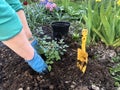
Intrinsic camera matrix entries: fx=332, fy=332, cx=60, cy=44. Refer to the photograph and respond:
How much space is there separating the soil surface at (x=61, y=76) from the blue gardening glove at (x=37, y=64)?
0.06 metres

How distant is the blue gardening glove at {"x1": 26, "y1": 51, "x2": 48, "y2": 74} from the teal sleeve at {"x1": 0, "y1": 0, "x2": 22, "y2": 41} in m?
0.32

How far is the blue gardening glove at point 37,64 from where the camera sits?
236cm

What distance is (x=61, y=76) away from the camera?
2.54 metres

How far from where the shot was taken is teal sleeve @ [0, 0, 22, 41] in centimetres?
207

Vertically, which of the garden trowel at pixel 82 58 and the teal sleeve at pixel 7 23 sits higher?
the teal sleeve at pixel 7 23

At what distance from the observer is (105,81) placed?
8.38 feet

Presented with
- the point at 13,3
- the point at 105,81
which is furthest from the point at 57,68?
the point at 13,3

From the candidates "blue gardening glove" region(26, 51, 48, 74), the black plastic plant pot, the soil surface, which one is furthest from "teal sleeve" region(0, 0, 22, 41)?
the black plastic plant pot

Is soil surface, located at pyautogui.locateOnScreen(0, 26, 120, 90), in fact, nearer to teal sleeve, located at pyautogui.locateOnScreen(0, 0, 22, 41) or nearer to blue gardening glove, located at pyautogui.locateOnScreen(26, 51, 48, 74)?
blue gardening glove, located at pyautogui.locateOnScreen(26, 51, 48, 74)

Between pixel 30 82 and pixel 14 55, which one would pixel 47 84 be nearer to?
pixel 30 82

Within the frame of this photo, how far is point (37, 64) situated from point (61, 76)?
0.25 metres

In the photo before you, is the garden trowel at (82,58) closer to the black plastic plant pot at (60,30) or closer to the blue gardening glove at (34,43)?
the blue gardening glove at (34,43)

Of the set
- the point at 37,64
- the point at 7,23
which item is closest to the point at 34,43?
the point at 37,64

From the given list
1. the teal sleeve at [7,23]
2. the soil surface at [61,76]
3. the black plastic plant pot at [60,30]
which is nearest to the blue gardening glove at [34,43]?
the soil surface at [61,76]
